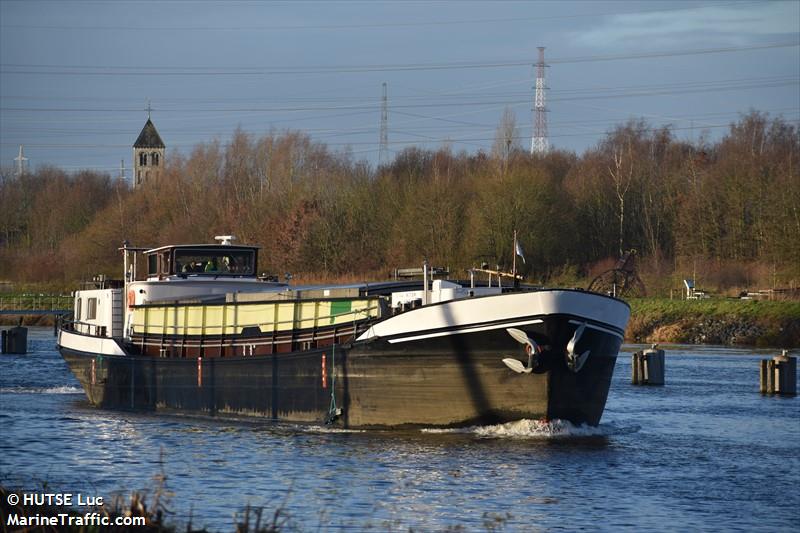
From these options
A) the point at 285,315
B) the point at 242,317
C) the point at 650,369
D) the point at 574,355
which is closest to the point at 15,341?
the point at 242,317

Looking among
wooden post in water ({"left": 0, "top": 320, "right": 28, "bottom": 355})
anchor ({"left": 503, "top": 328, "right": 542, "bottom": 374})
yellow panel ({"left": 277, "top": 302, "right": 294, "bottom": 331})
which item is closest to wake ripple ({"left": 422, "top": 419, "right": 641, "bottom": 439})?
anchor ({"left": 503, "top": 328, "right": 542, "bottom": 374})

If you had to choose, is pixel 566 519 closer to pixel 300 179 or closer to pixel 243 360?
pixel 243 360

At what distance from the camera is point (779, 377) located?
3647 centimetres

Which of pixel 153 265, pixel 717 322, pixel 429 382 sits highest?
pixel 153 265

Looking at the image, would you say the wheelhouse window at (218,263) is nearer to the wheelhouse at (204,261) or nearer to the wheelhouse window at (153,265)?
the wheelhouse at (204,261)

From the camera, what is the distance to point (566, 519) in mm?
18344

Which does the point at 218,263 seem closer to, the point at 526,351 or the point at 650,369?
the point at 526,351

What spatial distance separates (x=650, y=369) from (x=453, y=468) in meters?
18.9

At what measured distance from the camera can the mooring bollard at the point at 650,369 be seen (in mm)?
39438

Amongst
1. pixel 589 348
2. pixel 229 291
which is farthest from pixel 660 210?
pixel 589 348

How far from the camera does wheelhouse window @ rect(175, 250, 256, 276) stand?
34094 mm

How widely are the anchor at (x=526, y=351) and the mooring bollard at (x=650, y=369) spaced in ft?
53.2

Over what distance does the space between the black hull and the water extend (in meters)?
0.43

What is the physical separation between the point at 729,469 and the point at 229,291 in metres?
15.6
